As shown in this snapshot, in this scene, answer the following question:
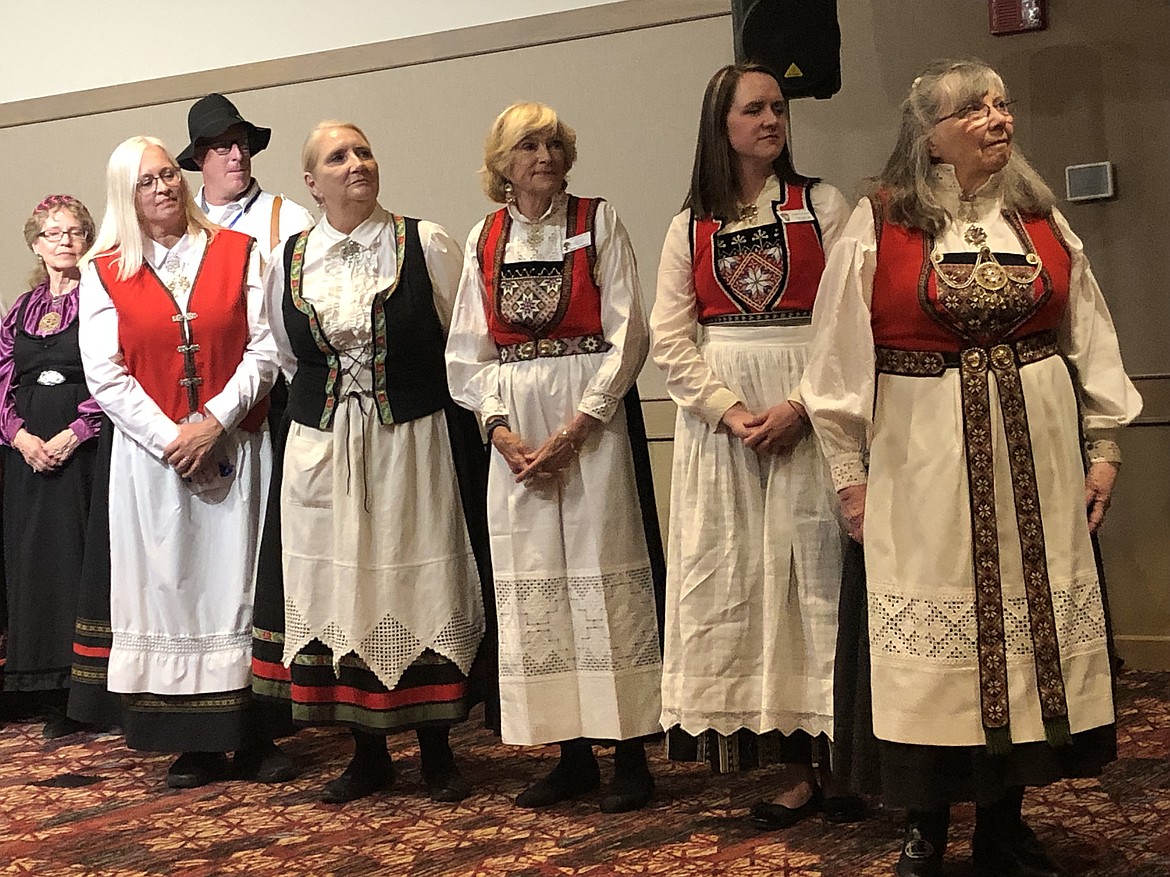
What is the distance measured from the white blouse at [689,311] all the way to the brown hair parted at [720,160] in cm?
4

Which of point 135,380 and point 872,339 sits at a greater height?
point 135,380

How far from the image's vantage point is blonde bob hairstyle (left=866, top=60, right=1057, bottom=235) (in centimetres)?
261

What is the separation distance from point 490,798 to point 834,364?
4.84 ft

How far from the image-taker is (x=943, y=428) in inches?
101

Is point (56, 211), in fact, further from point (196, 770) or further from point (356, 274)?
point (196, 770)

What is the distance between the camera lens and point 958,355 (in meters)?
2.59

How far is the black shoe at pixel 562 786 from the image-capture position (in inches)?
133

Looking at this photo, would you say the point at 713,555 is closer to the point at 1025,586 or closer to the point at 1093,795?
the point at 1025,586

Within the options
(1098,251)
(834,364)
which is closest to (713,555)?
(834,364)

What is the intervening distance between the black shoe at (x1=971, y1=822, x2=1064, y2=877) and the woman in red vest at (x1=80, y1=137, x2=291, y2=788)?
1878 millimetres

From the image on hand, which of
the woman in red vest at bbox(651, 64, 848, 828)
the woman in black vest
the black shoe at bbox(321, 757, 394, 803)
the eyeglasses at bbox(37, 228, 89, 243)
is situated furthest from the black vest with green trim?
the eyeglasses at bbox(37, 228, 89, 243)

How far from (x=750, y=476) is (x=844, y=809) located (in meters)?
0.74

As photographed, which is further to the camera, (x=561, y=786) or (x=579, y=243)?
(x=561, y=786)

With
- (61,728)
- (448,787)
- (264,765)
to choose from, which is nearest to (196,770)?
(264,765)
